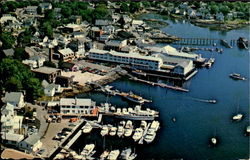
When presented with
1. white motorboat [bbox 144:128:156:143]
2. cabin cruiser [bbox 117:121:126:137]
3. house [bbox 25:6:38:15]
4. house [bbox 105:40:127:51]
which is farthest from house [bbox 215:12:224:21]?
white motorboat [bbox 144:128:156:143]

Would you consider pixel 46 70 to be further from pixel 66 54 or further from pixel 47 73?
pixel 66 54

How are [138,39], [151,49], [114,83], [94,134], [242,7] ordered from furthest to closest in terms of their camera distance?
1. [242,7]
2. [138,39]
3. [151,49]
4. [114,83]
5. [94,134]

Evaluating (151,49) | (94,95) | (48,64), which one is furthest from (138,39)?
(94,95)

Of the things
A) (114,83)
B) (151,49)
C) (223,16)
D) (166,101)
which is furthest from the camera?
(223,16)

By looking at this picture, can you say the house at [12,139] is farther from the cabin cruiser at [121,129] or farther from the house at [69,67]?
the house at [69,67]

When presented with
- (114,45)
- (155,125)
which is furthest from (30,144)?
(114,45)

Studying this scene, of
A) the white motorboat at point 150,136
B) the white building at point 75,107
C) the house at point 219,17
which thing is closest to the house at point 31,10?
the house at point 219,17

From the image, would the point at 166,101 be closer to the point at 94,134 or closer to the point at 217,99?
the point at 217,99

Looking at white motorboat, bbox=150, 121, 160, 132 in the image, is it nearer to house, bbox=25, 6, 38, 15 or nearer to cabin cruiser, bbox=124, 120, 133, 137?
cabin cruiser, bbox=124, 120, 133, 137

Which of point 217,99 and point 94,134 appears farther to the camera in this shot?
point 217,99
